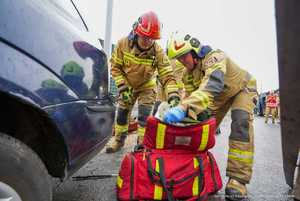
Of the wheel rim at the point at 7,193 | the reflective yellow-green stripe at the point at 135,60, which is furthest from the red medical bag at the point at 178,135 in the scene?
the reflective yellow-green stripe at the point at 135,60

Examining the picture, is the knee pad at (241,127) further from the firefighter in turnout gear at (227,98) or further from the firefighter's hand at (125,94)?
the firefighter's hand at (125,94)

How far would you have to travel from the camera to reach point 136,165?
2146 mm

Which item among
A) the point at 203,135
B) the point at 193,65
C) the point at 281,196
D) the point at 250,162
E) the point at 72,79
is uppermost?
the point at 193,65

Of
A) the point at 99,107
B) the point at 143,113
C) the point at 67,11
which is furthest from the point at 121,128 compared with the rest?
the point at 67,11

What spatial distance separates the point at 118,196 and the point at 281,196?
136 cm

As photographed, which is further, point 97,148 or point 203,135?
point 203,135

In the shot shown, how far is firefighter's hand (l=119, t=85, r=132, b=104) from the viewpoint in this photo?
3847mm

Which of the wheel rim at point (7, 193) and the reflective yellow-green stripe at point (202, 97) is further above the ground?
the reflective yellow-green stripe at point (202, 97)

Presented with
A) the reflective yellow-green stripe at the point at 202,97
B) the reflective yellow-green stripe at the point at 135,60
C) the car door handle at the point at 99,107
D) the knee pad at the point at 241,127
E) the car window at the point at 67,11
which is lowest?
the knee pad at the point at 241,127

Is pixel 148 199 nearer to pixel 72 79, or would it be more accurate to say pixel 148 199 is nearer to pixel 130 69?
pixel 72 79

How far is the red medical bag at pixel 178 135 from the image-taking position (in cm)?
213

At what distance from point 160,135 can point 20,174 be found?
3.66ft

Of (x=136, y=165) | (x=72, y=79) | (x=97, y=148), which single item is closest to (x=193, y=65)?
(x=136, y=165)

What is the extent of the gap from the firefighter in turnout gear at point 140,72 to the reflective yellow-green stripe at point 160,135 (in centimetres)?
132
